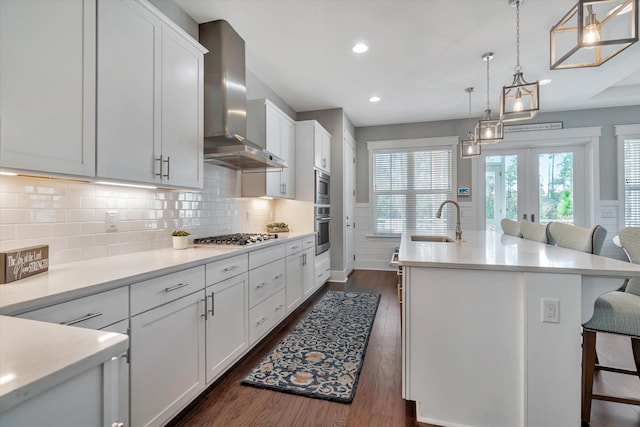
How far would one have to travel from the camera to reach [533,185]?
16.9ft

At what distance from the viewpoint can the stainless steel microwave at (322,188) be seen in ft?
13.8

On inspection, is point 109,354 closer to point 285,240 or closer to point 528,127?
point 285,240

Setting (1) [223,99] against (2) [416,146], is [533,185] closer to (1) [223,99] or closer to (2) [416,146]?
(2) [416,146]

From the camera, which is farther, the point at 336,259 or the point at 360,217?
the point at 360,217

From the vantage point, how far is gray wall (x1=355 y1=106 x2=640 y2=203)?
4758 mm

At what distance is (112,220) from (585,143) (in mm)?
6674

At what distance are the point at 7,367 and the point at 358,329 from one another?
2674 mm

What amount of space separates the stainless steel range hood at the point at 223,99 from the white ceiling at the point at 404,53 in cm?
15

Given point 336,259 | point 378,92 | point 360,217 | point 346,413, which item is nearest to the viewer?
point 346,413

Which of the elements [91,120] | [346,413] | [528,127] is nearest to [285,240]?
[346,413]

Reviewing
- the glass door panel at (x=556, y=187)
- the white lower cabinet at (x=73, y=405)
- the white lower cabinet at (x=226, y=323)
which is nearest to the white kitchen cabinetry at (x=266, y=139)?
the white lower cabinet at (x=226, y=323)

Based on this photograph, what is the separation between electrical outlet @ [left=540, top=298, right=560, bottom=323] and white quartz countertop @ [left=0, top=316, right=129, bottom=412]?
5.54 ft

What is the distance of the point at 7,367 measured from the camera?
0.51 metres

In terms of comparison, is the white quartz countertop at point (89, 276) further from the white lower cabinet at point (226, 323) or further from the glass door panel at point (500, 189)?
the glass door panel at point (500, 189)
